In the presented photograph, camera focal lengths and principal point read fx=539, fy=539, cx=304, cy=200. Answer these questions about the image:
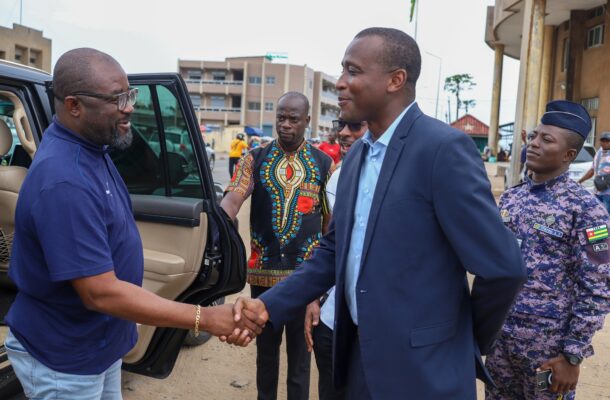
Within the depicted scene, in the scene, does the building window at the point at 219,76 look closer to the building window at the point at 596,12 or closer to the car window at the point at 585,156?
the building window at the point at 596,12

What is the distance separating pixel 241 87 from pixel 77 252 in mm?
63689

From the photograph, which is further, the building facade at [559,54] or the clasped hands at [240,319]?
the building facade at [559,54]

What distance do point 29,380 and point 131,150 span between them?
1679 mm

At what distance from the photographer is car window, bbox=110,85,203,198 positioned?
3049 millimetres

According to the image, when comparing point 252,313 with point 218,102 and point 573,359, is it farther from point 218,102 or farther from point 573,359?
point 218,102

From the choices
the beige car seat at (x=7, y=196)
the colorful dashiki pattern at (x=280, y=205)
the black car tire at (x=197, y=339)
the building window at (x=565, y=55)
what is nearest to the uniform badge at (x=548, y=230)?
the colorful dashiki pattern at (x=280, y=205)

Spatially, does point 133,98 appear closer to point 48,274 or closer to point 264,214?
point 48,274

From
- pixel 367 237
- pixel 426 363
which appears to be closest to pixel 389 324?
pixel 426 363

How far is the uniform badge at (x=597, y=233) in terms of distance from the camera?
2316 mm

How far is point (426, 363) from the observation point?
67.5 inches

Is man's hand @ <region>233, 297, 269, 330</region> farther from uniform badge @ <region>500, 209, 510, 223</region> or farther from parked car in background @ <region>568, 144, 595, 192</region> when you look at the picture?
parked car in background @ <region>568, 144, 595, 192</region>

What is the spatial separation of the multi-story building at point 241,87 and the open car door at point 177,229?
195ft

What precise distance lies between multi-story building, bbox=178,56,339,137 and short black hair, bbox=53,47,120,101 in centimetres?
6074

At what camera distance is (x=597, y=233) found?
2.32 meters
